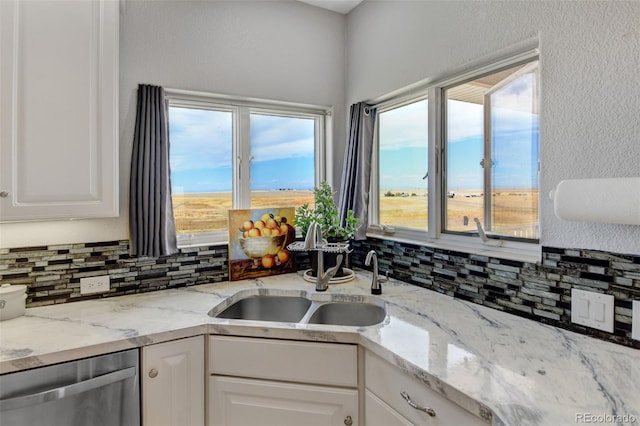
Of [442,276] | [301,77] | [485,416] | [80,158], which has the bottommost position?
[485,416]

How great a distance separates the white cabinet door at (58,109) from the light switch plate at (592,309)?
1.82 meters

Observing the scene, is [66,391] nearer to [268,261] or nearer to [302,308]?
[302,308]

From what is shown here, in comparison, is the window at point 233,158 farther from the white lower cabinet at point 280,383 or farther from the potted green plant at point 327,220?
the white lower cabinet at point 280,383

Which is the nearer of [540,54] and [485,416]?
[485,416]

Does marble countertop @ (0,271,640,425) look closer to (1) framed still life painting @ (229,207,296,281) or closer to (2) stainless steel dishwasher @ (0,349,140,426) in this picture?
(2) stainless steel dishwasher @ (0,349,140,426)

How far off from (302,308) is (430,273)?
68cm

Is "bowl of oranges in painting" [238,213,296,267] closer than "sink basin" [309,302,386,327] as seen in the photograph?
No

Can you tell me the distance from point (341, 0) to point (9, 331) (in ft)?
7.90

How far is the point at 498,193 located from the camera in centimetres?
160

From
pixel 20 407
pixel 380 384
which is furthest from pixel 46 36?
pixel 380 384

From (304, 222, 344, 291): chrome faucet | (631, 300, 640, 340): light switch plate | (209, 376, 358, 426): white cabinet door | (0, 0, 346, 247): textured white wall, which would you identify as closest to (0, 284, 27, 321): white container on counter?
(0, 0, 346, 247): textured white wall

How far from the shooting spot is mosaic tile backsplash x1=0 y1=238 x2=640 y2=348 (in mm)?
1151

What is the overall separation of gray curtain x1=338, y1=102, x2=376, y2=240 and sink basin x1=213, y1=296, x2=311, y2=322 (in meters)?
0.61

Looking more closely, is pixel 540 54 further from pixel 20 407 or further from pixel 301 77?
pixel 20 407
